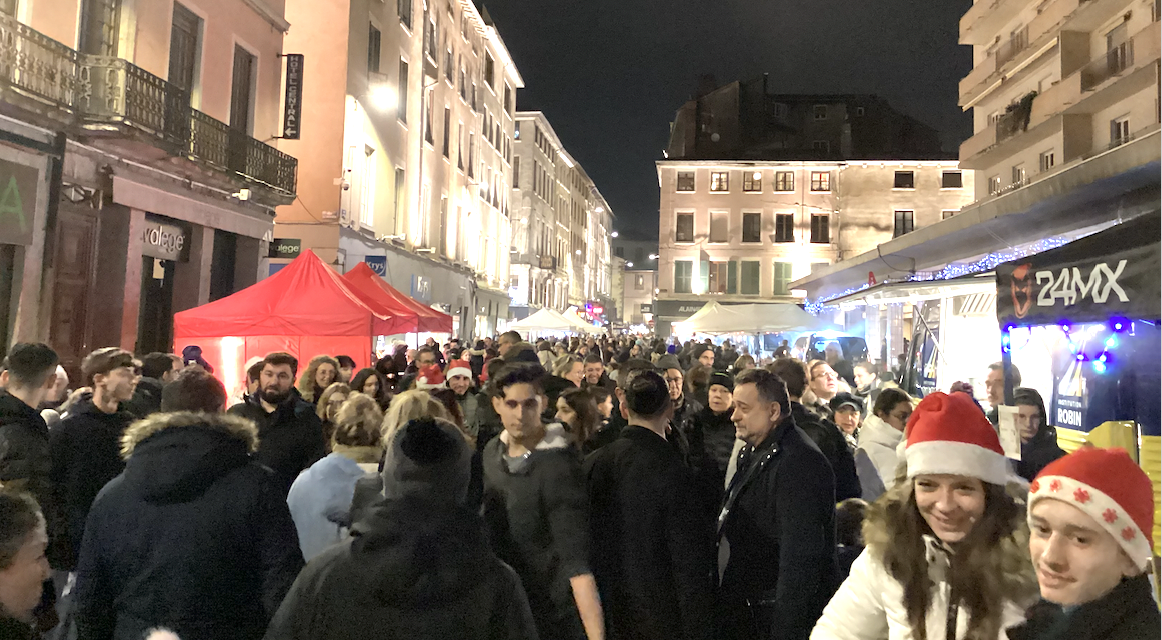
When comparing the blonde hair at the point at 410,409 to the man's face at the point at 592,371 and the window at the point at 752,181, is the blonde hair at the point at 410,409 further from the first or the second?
the window at the point at 752,181

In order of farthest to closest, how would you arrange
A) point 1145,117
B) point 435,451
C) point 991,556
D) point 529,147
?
point 529,147 < point 1145,117 < point 991,556 < point 435,451

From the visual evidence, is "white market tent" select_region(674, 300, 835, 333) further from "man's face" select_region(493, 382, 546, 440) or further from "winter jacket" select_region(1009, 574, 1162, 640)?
"winter jacket" select_region(1009, 574, 1162, 640)

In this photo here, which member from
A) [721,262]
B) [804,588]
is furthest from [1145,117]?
[721,262]

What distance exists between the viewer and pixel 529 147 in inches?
2245

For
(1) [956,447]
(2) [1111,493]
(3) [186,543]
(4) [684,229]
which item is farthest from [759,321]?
(4) [684,229]

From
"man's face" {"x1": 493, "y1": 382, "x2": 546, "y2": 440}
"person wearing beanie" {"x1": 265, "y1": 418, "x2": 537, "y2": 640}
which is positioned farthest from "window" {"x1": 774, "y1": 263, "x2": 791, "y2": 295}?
"person wearing beanie" {"x1": 265, "y1": 418, "x2": 537, "y2": 640}

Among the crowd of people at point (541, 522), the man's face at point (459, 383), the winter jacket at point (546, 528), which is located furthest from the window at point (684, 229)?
the winter jacket at point (546, 528)

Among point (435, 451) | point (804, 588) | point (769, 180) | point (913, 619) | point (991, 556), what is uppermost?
point (769, 180)

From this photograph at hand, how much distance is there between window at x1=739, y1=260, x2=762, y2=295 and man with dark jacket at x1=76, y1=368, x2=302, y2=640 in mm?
47023

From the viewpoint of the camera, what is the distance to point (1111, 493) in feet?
6.70

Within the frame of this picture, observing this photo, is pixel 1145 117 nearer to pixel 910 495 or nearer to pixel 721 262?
pixel 910 495

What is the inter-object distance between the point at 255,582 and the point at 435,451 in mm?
1376

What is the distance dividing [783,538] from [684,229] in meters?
46.4

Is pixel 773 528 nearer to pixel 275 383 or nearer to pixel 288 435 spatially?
pixel 288 435
